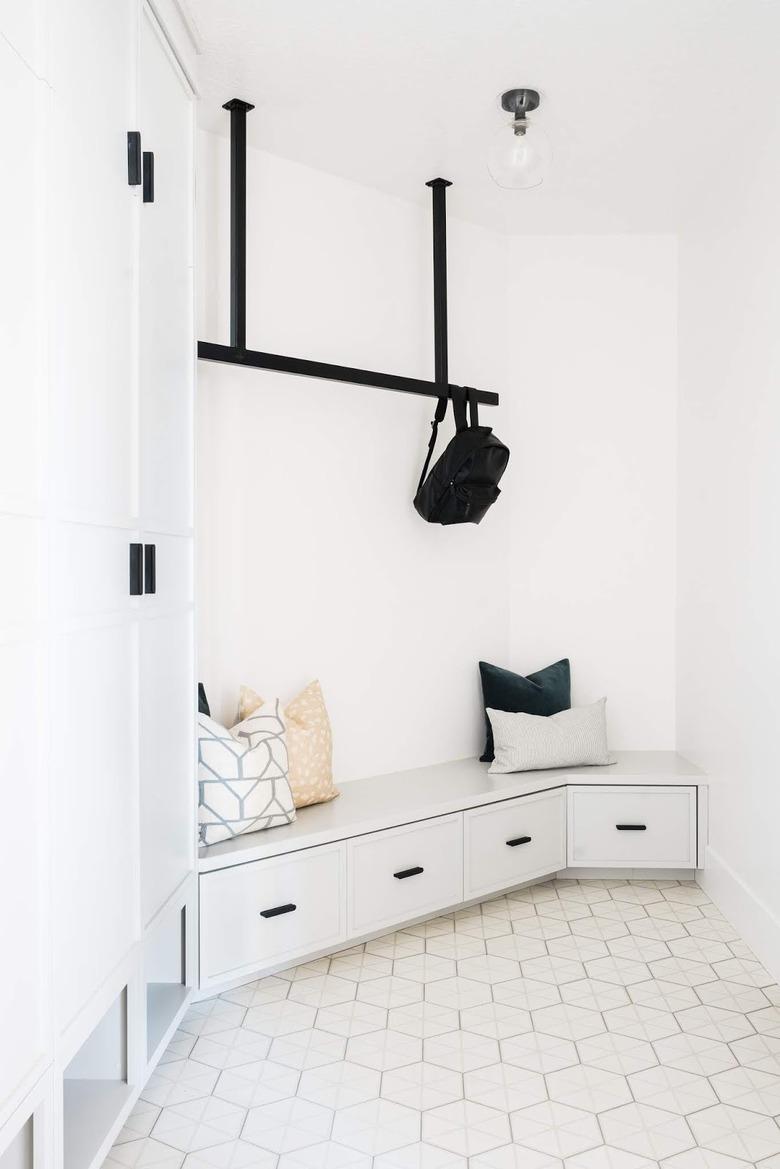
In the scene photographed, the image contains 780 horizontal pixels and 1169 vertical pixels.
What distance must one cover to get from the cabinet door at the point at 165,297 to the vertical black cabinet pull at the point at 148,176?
0.03 metres

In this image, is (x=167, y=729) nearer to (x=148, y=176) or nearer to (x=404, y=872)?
(x=404, y=872)

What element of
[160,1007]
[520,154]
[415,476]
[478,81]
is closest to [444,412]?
[415,476]

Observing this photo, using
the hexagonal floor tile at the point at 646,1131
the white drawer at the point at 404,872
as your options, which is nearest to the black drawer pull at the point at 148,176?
the white drawer at the point at 404,872

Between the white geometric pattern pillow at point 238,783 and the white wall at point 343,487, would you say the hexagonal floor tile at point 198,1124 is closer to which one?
the white geometric pattern pillow at point 238,783

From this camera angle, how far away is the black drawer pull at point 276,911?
7.70ft

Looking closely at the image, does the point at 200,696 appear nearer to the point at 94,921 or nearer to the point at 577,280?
the point at 94,921

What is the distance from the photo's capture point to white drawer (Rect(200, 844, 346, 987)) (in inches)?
89.0

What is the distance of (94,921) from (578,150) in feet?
8.37

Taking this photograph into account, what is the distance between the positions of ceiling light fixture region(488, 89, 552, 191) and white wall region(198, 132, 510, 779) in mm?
607

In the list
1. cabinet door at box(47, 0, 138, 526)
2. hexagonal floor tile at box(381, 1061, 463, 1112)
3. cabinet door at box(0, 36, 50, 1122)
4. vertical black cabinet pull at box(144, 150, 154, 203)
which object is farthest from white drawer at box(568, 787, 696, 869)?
vertical black cabinet pull at box(144, 150, 154, 203)

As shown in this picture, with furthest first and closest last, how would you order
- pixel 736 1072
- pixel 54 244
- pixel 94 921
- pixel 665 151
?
pixel 665 151
pixel 736 1072
pixel 94 921
pixel 54 244

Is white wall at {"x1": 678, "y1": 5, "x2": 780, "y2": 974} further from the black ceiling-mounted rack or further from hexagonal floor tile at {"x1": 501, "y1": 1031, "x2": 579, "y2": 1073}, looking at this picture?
the black ceiling-mounted rack

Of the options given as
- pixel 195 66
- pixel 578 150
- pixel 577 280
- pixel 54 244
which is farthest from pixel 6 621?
pixel 577 280

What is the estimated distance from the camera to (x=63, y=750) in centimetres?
146
